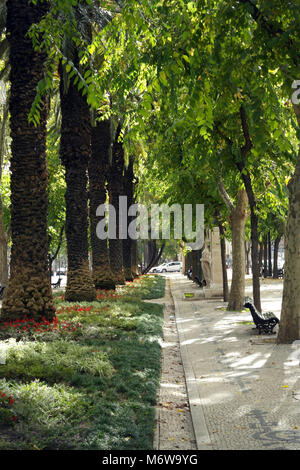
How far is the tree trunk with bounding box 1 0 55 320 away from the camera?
10984mm

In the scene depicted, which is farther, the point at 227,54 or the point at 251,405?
the point at 227,54

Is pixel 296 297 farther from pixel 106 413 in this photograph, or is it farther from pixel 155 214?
pixel 155 214

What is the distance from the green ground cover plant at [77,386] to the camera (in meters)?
5.08

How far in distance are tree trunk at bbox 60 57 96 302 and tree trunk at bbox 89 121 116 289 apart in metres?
4.32

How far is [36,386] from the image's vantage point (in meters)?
6.12

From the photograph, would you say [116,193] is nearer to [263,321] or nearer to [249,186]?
[249,186]

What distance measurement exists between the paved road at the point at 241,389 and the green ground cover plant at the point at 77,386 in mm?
634

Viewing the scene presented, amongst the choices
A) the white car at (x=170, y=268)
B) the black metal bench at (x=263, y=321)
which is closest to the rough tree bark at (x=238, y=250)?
the black metal bench at (x=263, y=321)

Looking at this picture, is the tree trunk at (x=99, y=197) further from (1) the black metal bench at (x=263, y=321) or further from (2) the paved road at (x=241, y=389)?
(1) the black metal bench at (x=263, y=321)

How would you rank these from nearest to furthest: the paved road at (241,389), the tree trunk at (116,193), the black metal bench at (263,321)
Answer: the paved road at (241,389) → the black metal bench at (263,321) → the tree trunk at (116,193)

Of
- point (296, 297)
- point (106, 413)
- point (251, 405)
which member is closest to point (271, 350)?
point (296, 297)

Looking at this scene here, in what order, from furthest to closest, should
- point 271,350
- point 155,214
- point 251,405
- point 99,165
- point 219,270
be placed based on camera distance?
1. point 155,214
2. point 219,270
3. point 99,165
4. point 271,350
5. point 251,405
